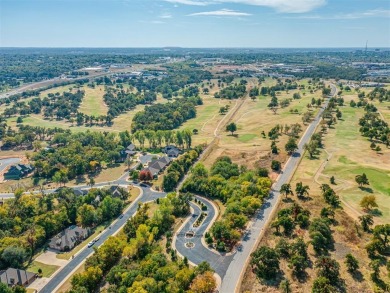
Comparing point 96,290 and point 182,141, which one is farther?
point 182,141

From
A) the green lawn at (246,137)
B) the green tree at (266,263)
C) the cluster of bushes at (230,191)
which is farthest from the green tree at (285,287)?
the green lawn at (246,137)

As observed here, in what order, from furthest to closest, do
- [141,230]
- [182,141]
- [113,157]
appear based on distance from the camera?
1. [182,141]
2. [113,157]
3. [141,230]

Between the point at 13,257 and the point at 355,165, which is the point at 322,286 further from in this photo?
the point at 355,165

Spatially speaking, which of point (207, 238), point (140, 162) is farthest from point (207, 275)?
point (140, 162)

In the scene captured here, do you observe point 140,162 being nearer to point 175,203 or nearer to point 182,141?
point 182,141

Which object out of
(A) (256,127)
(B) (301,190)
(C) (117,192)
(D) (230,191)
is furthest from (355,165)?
(C) (117,192)

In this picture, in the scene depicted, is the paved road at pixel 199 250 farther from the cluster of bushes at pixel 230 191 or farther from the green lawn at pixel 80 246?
the green lawn at pixel 80 246

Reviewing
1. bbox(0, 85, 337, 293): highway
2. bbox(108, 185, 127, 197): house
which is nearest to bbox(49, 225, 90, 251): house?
bbox(0, 85, 337, 293): highway

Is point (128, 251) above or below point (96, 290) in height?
above
